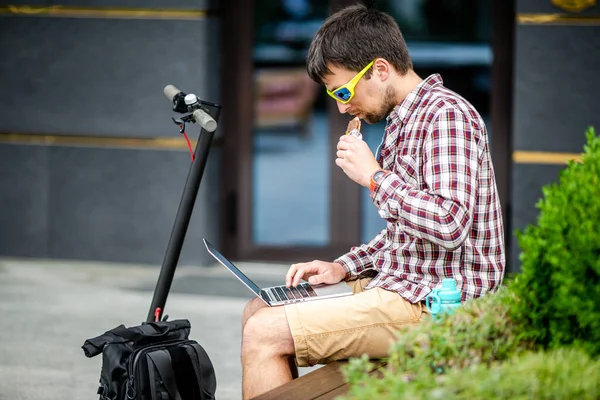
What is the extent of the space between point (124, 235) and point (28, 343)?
1.95 m

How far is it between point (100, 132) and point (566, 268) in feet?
18.1

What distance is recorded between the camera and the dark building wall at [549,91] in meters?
6.66

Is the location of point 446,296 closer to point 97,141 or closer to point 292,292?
point 292,292

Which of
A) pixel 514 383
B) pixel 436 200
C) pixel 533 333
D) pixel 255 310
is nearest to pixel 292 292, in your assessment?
pixel 255 310

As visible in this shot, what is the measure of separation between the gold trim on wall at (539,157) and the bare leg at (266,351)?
149 inches

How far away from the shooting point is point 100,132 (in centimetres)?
762

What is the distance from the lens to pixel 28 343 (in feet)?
18.9

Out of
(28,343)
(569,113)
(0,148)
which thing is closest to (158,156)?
(0,148)

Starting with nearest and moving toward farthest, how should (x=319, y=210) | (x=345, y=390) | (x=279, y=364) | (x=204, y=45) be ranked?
(x=345, y=390) < (x=279, y=364) < (x=204, y=45) < (x=319, y=210)

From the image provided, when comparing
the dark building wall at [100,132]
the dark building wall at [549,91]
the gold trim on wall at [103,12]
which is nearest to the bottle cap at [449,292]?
the dark building wall at [549,91]

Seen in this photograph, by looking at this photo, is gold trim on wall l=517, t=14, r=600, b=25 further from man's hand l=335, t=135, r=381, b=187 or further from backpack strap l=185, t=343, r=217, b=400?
backpack strap l=185, t=343, r=217, b=400

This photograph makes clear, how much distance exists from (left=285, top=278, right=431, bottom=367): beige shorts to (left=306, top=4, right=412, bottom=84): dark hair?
75 cm

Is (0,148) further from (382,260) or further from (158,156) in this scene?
(382,260)

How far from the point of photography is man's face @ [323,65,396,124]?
3.54 meters
